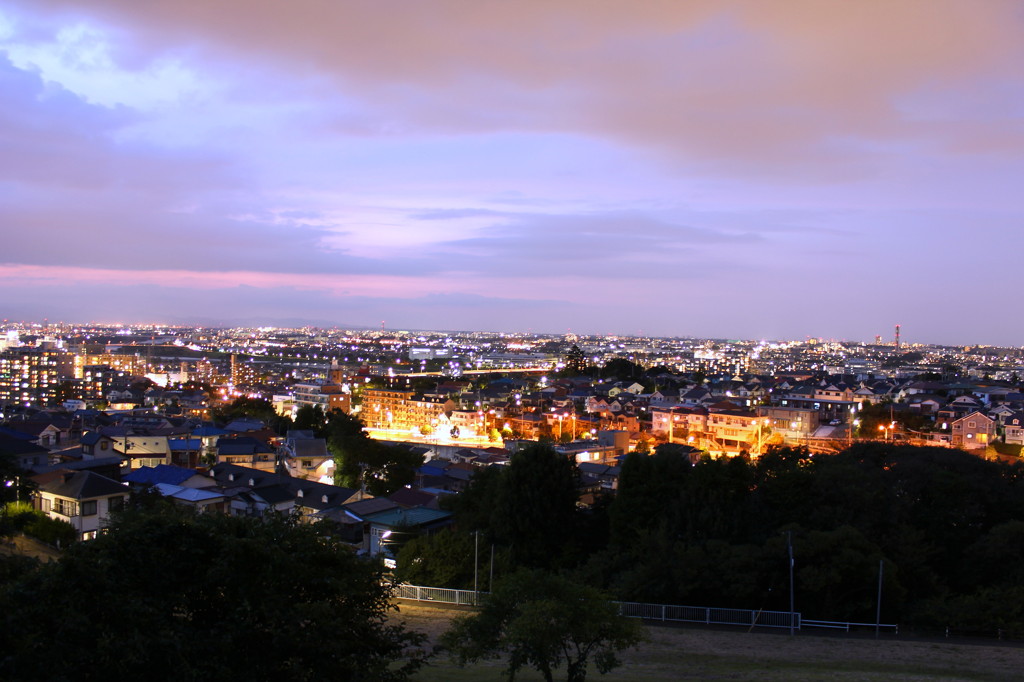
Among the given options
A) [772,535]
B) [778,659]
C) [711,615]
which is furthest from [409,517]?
[778,659]

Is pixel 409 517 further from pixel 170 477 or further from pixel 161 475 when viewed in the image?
pixel 161 475

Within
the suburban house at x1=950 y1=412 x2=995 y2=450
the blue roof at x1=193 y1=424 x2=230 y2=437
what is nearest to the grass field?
the blue roof at x1=193 y1=424 x2=230 y2=437

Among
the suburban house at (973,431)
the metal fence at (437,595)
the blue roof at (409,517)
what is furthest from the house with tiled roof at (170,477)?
the suburban house at (973,431)

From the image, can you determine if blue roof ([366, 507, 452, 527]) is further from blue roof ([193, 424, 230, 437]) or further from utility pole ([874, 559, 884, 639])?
blue roof ([193, 424, 230, 437])

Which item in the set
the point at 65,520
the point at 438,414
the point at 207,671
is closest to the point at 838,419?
the point at 438,414

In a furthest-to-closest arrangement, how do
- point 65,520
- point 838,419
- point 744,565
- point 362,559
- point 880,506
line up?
point 838,419 → point 65,520 → point 880,506 → point 744,565 → point 362,559

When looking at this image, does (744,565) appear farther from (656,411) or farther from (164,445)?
(656,411)
